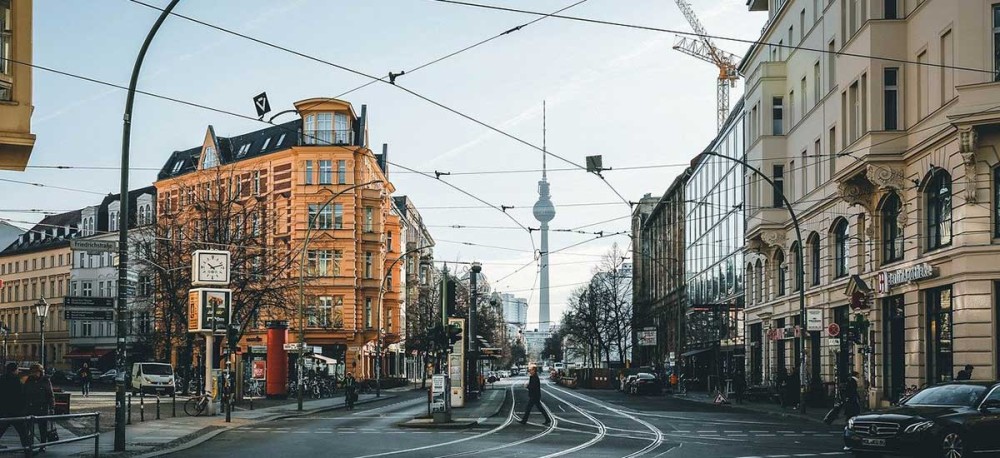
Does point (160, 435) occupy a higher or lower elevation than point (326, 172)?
lower

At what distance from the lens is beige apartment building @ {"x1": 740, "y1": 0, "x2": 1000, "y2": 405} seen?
107 ft

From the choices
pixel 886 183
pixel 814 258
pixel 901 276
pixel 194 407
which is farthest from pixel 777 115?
pixel 194 407

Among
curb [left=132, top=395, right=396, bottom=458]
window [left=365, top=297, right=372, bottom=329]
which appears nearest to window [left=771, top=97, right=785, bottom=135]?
curb [left=132, top=395, right=396, bottom=458]

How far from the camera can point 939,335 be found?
3531cm

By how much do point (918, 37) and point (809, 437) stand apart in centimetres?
1507

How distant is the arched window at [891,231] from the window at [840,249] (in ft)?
13.9

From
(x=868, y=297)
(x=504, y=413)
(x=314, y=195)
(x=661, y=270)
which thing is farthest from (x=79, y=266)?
(x=868, y=297)

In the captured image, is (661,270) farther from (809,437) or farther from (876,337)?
(809,437)

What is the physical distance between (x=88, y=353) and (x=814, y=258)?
75.5 meters

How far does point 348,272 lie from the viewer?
85.0 meters

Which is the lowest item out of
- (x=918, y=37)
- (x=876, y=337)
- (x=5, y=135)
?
(x=876, y=337)

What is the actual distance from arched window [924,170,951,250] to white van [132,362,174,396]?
39106 mm

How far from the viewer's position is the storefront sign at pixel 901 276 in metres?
35.0

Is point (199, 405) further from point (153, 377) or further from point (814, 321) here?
point (153, 377)
